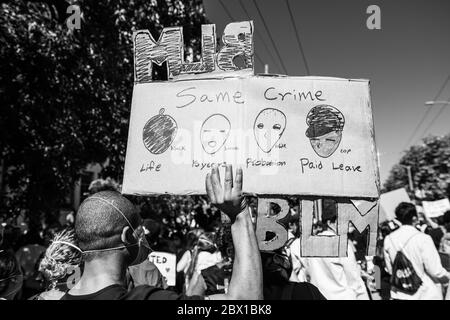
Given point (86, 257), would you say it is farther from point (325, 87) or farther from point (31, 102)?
point (31, 102)

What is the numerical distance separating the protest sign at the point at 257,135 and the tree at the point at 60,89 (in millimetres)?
3569

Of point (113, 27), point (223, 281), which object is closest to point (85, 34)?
point (113, 27)

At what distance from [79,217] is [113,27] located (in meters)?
4.84

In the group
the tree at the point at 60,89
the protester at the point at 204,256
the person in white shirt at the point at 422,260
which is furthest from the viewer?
the tree at the point at 60,89

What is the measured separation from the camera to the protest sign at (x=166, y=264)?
14.0ft

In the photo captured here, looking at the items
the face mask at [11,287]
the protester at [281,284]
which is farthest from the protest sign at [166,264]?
the protester at [281,284]

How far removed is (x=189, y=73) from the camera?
7.09 feet

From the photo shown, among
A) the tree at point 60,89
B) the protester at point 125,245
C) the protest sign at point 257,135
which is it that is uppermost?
the tree at point 60,89

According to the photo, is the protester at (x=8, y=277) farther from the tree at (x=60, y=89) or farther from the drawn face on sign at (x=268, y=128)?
the tree at (x=60, y=89)

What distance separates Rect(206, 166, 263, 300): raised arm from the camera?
130 centimetres

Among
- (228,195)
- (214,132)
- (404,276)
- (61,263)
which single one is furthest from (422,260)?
(61,263)

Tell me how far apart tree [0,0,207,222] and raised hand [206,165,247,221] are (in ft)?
14.5

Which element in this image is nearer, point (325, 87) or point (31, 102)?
point (325, 87)
